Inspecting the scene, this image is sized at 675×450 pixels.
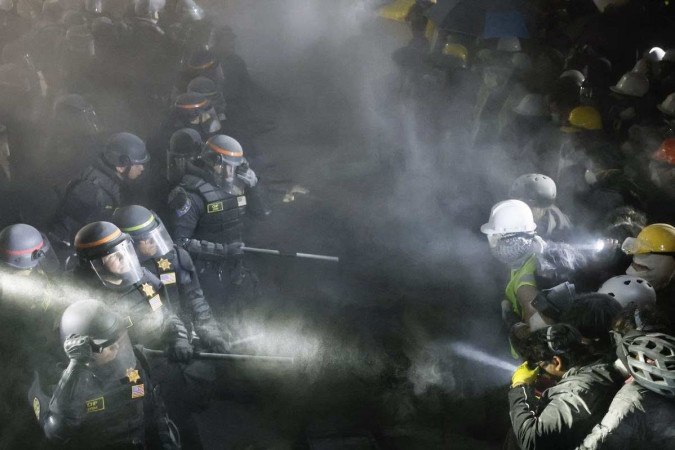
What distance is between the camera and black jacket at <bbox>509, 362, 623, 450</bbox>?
3.57m

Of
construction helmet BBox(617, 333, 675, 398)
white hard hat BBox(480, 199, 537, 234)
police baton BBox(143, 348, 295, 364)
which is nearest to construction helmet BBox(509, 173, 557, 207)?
white hard hat BBox(480, 199, 537, 234)

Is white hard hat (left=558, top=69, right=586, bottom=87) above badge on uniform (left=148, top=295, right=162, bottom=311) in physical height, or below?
above

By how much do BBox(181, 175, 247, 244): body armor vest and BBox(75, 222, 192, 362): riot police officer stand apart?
1.72m

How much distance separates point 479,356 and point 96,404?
4478 millimetres

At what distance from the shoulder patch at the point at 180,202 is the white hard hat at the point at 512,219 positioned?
3774 millimetres

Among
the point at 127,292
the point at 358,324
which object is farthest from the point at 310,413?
the point at 127,292

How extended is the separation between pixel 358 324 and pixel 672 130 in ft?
18.9

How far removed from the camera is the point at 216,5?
24.2 m

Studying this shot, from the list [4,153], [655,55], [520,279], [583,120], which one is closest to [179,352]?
[520,279]

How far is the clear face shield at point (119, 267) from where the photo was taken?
523 centimetres

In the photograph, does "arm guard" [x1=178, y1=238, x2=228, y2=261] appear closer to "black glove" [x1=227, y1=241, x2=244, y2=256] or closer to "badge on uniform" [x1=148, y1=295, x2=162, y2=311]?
"black glove" [x1=227, y1=241, x2=244, y2=256]

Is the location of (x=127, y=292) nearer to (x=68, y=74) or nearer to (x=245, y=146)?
(x=245, y=146)

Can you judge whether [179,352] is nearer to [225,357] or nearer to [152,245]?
[225,357]

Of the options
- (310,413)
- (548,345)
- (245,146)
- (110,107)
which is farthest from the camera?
(110,107)
